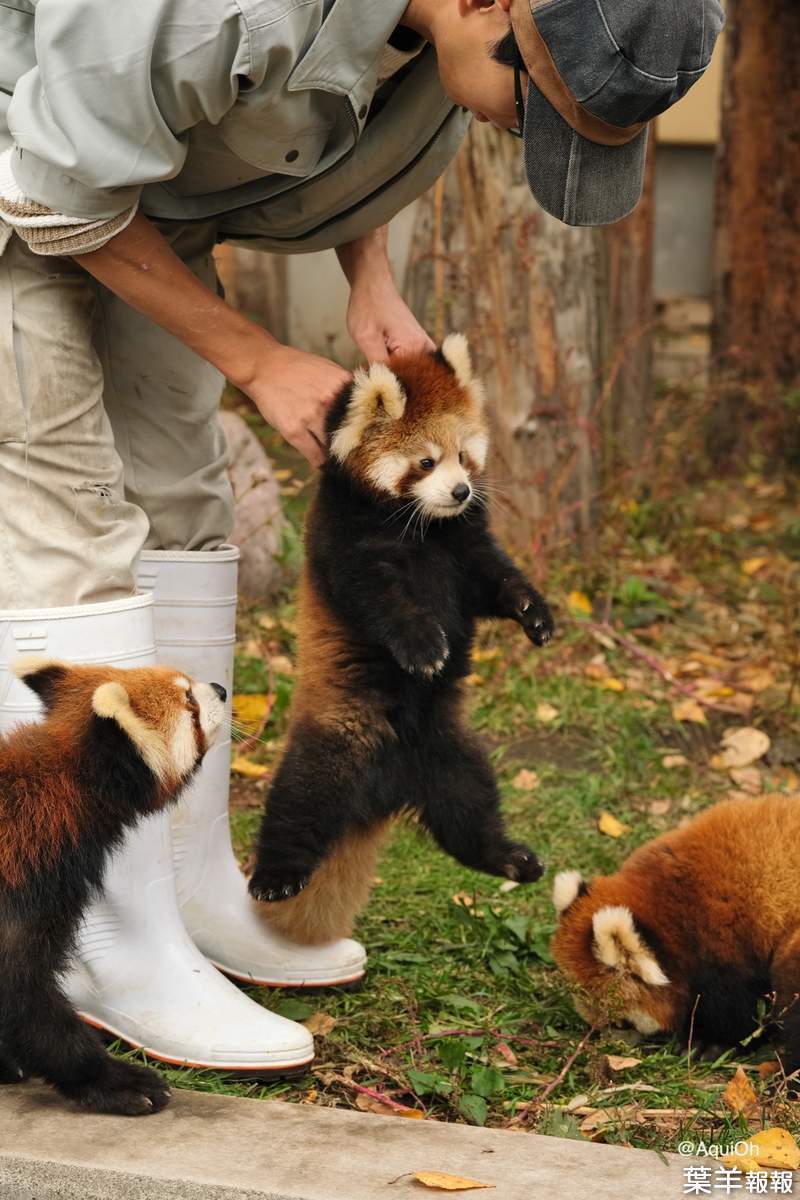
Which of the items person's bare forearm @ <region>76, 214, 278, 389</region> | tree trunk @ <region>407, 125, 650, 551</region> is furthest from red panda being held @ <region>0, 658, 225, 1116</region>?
tree trunk @ <region>407, 125, 650, 551</region>

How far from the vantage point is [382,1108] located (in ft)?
9.46

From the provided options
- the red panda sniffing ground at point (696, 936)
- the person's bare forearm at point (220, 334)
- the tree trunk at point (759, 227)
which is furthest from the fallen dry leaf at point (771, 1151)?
the tree trunk at point (759, 227)

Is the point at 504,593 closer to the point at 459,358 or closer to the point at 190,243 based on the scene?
the point at 459,358

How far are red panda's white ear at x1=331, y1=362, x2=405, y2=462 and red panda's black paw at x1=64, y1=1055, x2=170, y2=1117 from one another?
1.34 metres

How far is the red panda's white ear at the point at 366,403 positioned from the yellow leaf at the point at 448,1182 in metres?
1.47

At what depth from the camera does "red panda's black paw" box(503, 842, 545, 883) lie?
3256 mm

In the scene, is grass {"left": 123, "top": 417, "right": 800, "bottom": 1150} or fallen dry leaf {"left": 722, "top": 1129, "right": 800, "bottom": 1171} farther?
grass {"left": 123, "top": 417, "right": 800, "bottom": 1150}

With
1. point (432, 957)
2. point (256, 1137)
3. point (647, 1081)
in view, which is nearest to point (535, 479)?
point (432, 957)

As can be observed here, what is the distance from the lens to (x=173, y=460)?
324cm

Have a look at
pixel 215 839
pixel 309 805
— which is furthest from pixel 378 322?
pixel 215 839

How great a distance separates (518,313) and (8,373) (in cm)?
343

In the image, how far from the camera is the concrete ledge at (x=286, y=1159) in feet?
7.56

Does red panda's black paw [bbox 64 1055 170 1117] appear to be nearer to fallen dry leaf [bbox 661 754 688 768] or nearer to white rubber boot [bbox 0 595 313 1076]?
white rubber boot [bbox 0 595 313 1076]

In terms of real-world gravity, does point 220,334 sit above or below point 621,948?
above
